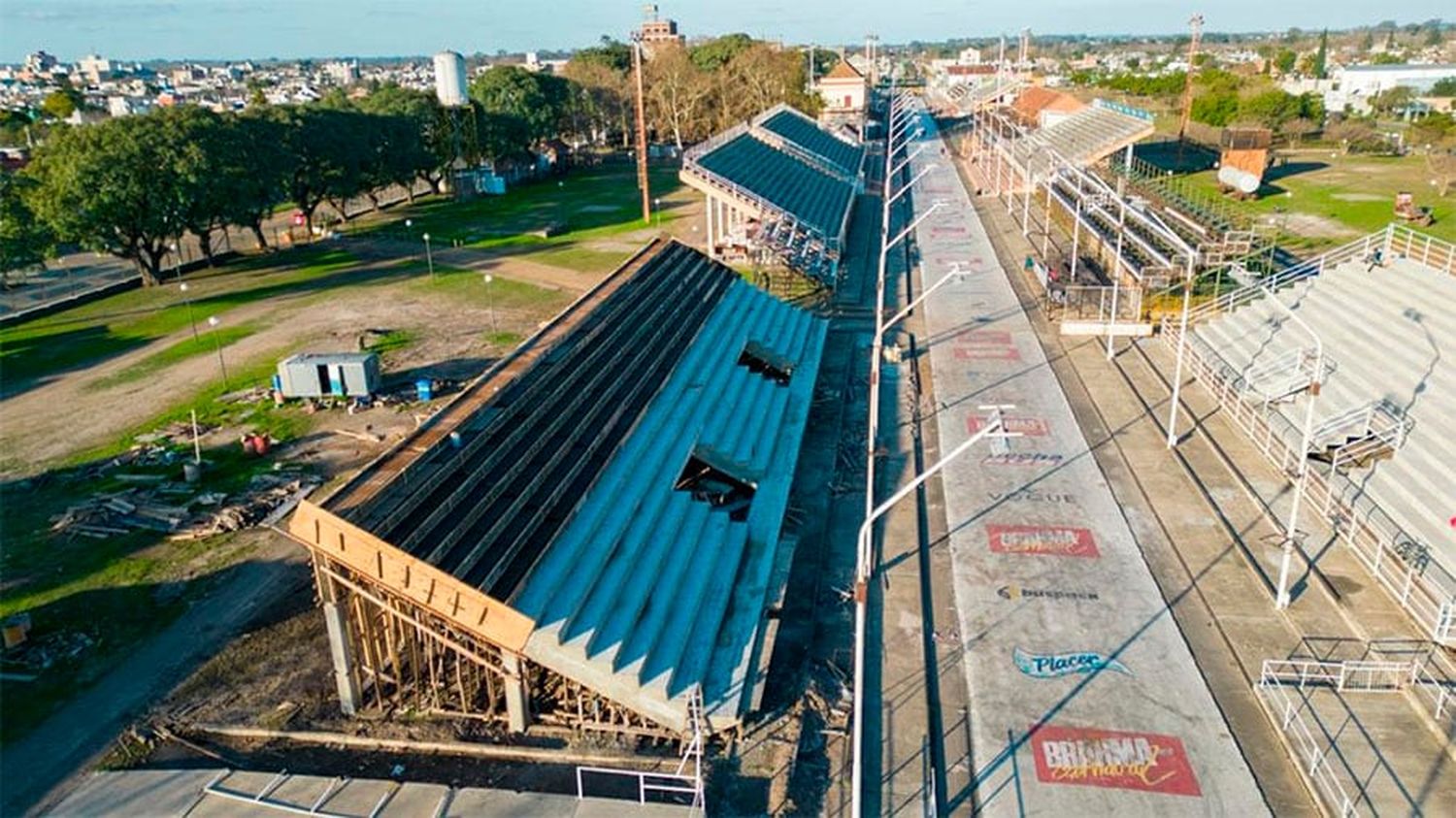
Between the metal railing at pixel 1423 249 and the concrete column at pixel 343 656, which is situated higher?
the metal railing at pixel 1423 249

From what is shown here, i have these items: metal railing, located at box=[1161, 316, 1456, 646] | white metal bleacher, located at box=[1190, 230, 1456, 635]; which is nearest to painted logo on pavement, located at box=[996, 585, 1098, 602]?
metal railing, located at box=[1161, 316, 1456, 646]

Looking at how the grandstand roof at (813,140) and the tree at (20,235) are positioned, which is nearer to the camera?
the tree at (20,235)

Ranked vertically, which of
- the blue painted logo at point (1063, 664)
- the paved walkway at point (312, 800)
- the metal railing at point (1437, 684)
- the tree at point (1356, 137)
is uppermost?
the tree at point (1356, 137)

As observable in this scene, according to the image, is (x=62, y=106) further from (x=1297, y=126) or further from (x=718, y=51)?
(x=1297, y=126)

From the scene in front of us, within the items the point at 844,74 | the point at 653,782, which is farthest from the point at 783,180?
the point at 844,74

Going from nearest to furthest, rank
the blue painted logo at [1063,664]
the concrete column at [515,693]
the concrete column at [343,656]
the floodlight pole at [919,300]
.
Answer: the concrete column at [515,693] → the concrete column at [343,656] → the blue painted logo at [1063,664] → the floodlight pole at [919,300]

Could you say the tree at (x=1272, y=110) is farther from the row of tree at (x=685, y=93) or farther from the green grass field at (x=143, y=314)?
the green grass field at (x=143, y=314)

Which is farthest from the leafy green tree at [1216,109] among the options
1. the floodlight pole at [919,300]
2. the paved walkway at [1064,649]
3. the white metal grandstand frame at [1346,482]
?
the paved walkway at [1064,649]
